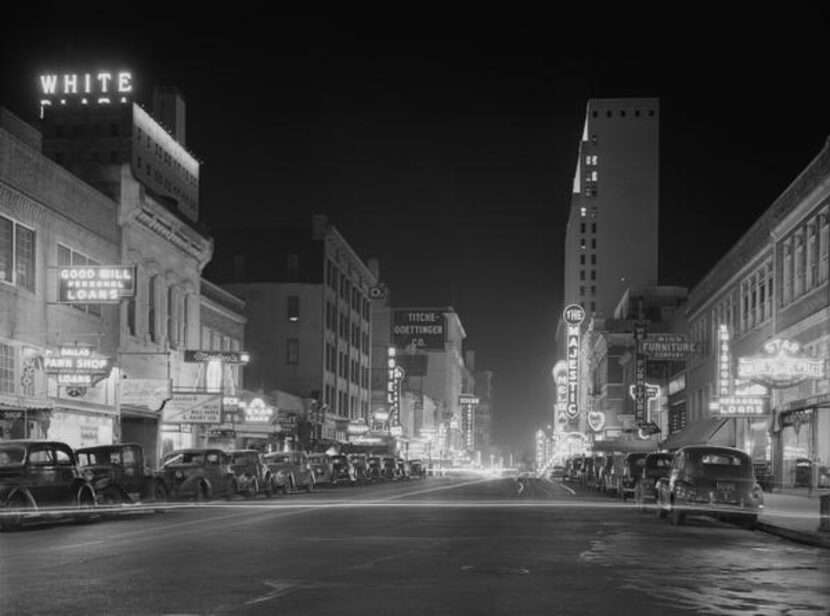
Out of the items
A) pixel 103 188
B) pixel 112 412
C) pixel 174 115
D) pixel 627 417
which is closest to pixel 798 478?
pixel 112 412

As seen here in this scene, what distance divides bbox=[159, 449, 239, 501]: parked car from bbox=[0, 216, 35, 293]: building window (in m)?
7.13

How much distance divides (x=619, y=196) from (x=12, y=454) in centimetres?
16024

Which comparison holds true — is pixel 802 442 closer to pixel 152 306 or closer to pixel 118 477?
pixel 118 477

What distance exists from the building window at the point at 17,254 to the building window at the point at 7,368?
6.60 feet

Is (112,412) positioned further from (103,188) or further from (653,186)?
(653,186)

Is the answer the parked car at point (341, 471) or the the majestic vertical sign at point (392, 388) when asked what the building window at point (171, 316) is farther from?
the the majestic vertical sign at point (392, 388)

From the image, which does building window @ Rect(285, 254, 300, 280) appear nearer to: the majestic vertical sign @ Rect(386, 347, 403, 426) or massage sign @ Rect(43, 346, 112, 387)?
the majestic vertical sign @ Rect(386, 347, 403, 426)

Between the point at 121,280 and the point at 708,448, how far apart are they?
1877cm

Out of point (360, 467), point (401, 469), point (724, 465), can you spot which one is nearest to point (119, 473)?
point (724, 465)

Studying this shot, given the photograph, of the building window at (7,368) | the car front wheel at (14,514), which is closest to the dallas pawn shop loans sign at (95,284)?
the building window at (7,368)

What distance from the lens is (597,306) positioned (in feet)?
619

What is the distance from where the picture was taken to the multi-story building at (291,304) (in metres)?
84.4

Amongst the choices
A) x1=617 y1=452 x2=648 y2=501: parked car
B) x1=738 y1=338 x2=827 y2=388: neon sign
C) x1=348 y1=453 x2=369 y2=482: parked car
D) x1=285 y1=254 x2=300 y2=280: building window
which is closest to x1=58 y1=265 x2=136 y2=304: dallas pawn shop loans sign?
x1=617 y1=452 x2=648 y2=501: parked car

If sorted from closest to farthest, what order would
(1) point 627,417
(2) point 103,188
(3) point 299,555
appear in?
(3) point 299,555 < (2) point 103,188 < (1) point 627,417
